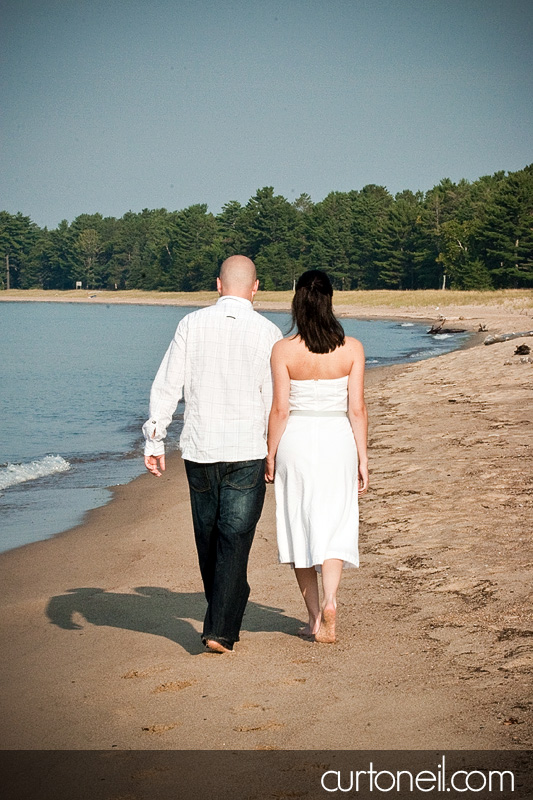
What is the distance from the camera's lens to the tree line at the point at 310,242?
261 feet

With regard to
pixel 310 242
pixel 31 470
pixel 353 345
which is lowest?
pixel 31 470

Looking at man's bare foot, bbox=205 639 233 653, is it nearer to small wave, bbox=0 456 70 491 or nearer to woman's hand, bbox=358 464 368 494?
woman's hand, bbox=358 464 368 494

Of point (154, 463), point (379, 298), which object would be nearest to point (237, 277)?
point (154, 463)

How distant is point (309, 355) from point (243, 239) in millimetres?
113930

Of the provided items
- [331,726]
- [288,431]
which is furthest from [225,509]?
[331,726]

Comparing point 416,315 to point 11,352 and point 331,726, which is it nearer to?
point 11,352

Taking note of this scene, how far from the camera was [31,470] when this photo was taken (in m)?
12.5

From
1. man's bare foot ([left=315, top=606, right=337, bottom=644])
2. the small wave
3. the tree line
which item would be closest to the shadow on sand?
man's bare foot ([left=315, top=606, right=337, bottom=644])

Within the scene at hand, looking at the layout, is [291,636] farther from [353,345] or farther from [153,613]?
[353,345]

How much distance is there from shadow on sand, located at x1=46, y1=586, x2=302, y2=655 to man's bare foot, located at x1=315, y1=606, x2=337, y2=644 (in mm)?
403

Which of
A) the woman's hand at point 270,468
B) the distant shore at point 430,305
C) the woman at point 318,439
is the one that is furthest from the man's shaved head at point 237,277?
the distant shore at point 430,305

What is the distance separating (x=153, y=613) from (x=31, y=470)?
7.45 meters

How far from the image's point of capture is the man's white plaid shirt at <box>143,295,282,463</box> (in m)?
4.43

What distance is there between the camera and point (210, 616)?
455cm
